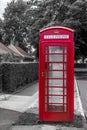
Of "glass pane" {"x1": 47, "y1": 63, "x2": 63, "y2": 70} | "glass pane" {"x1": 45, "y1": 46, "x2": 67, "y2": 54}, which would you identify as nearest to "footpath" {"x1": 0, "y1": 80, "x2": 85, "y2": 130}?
"glass pane" {"x1": 47, "y1": 63, "x2": 63, "y2": 70}

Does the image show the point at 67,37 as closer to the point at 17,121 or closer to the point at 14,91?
the point at 17,121

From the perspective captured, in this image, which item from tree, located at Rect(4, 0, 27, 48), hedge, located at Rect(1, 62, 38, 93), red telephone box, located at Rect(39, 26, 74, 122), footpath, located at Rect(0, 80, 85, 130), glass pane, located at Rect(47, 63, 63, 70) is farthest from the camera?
tree, located at Rect(4, 0, 27, 48)

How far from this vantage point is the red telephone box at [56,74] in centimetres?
962

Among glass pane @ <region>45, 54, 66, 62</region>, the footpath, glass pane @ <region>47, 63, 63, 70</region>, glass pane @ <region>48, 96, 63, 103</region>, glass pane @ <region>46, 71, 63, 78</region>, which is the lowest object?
the footpath

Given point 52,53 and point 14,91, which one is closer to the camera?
point 52,53

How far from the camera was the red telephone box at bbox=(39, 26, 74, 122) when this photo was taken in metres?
9.62

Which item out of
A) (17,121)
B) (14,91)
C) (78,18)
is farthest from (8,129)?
(78,18)

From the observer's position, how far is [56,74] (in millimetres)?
9805

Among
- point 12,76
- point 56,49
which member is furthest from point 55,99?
point 12,76

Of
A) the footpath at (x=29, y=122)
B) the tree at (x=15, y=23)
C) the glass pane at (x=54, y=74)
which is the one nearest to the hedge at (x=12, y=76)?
the footpath at (x=29, y=122)

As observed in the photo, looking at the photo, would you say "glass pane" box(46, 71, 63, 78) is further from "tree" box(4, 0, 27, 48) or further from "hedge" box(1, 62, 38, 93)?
"tree" box(4, 0, 27, 48)

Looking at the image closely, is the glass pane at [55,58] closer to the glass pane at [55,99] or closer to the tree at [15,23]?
the glass pane at [55,99]

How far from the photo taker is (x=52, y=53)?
972 centimetres

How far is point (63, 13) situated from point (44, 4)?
358cm
